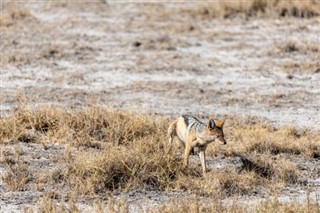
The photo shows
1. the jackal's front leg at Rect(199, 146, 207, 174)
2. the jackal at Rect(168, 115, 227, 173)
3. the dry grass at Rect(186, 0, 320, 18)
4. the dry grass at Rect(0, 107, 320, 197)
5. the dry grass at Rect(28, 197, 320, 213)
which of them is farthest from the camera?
the dry grass at Rect(186, 0, 320, 18)

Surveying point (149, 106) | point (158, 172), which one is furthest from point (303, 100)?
point (158, 172)

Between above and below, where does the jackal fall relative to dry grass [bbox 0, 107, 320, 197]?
above

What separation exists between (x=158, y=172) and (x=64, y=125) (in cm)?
226

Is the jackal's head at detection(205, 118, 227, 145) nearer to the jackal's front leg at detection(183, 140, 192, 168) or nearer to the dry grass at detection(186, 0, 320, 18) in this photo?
the jackal's front leg at detection(183, 140, 192, 168)

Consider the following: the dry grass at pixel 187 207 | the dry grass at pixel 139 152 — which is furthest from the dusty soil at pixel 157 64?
the dry grass at pixel 187 207

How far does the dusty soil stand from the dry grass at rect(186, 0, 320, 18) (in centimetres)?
28

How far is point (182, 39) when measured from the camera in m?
17.9

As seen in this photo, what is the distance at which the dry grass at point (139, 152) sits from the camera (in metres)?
8.96

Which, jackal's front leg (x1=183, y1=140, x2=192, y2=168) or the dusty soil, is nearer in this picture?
jackal's front leg (x1=183, y1=140, x2=192, y2=168)

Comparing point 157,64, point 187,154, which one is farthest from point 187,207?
point 157,64

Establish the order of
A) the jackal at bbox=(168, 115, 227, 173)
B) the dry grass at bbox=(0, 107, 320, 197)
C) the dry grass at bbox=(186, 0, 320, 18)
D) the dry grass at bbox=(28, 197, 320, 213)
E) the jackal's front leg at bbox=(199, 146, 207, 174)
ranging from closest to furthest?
the dry grass at bbox=(28, 197, 320, 213) < the dry grass at bbox=(0, 107, 320, 197) < the jackal at bbox=(168, 115, 227, 173) < the jackal's front leg at bbox=(199, 146, 207, 174) < the dry grass at bbox=(186, 0, 320, 18)

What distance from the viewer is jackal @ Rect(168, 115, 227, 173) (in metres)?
9.08

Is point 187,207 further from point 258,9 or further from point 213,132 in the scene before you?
point 258,9

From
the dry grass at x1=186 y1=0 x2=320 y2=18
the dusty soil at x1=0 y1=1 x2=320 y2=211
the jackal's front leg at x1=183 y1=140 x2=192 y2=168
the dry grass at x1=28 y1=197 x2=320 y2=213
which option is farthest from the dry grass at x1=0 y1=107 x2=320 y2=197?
the dry grass at x1=186 y1=0 x2=320 y2=18
